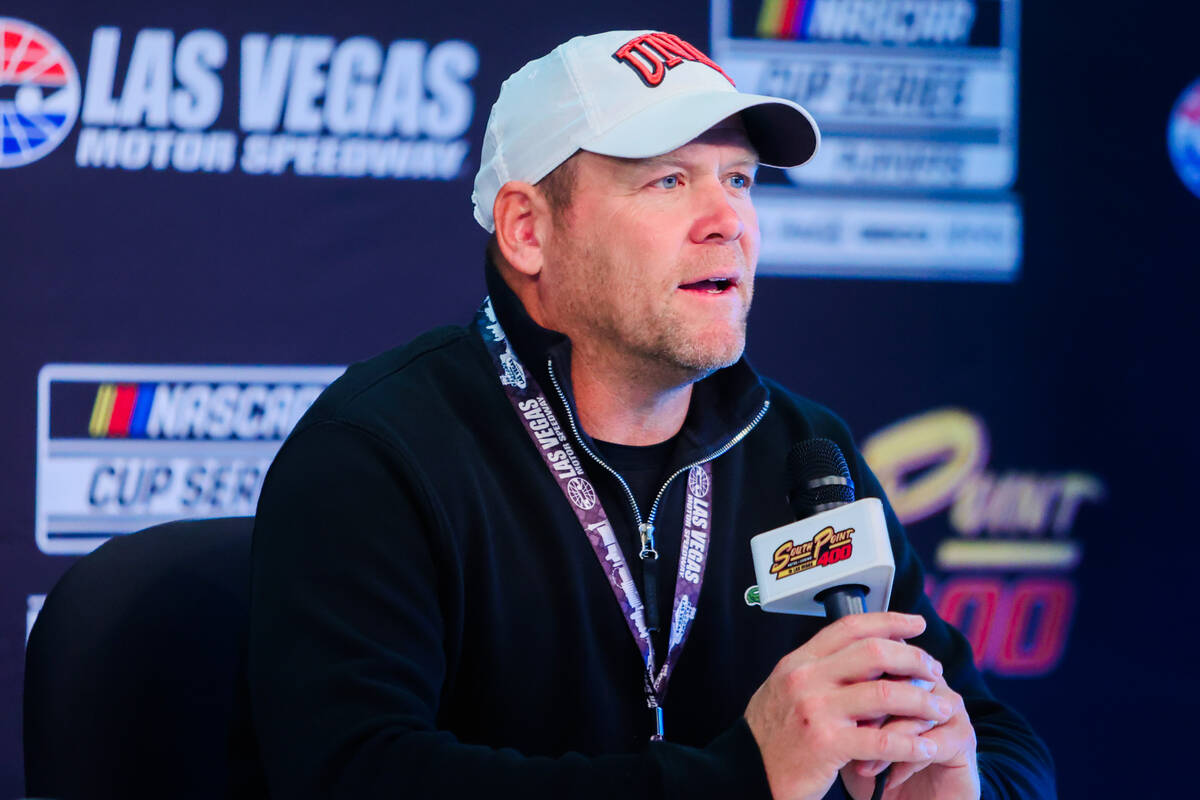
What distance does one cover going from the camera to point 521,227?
158 centimetres

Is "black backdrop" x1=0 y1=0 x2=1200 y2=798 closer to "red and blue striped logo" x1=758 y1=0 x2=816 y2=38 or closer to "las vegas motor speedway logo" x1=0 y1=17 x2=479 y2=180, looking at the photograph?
"las vegas motor speedway logo" x1=0 y1=17 x2=479 y2=180

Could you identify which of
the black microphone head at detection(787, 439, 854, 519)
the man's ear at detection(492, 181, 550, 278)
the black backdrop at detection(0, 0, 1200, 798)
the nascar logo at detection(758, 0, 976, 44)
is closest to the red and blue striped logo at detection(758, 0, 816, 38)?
the nascar logo at detection(758, 0, 976, 44)

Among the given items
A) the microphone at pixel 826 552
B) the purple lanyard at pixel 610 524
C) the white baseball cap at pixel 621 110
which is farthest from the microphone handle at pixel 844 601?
the white baseball cap at pixel 621 110

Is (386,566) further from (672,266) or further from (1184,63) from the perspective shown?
(1184,63)

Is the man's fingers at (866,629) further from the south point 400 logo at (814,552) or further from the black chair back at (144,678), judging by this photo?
the black chair back at (144,678)

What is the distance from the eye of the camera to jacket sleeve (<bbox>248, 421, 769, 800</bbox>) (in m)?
1.07

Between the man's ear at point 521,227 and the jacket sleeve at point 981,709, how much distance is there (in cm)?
49

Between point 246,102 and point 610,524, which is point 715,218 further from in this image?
point 246,102

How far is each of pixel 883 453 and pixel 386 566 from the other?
183 centimetres

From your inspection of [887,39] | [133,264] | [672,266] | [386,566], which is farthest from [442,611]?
[887,39]

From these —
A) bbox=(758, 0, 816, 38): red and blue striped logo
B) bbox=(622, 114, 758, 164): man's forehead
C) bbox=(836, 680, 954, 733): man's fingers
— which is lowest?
bbox=(836, 680, 954, 733): man's fingers

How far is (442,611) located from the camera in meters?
1.28

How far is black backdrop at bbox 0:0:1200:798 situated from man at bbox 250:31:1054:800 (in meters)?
0.99

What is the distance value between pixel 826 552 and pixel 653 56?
2.42 feet
